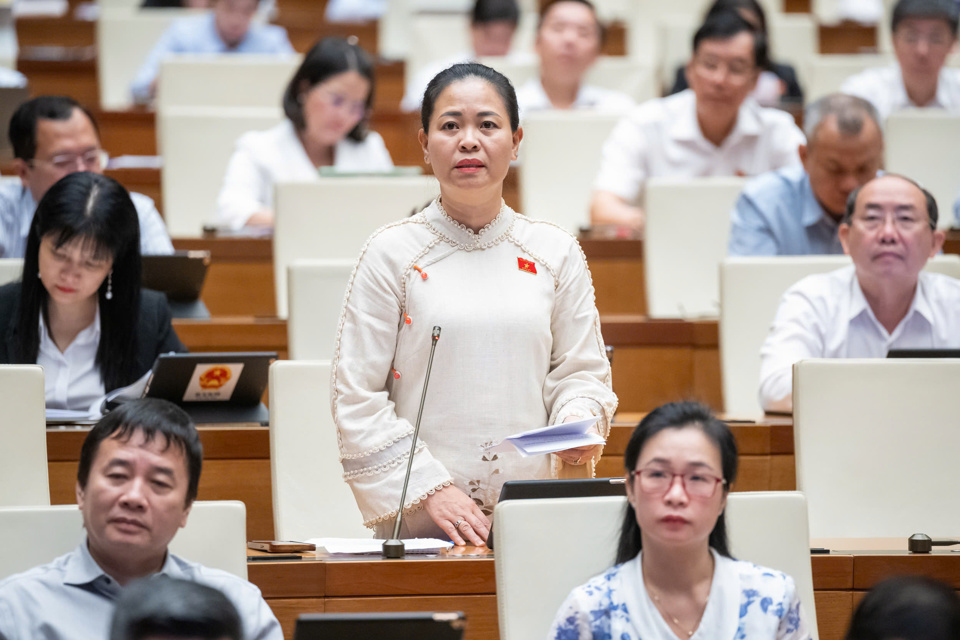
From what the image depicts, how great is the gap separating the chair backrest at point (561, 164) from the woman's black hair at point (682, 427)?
1.77 meters

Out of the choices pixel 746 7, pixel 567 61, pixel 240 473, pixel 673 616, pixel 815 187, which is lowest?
pixel 673 616

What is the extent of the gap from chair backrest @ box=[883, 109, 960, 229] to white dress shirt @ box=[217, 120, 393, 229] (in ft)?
3.55

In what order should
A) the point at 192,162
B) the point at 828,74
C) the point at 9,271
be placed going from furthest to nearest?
1. the point at 828,74
2. the point at 192,162
3. the point at 9,271

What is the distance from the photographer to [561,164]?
3115 millimetres

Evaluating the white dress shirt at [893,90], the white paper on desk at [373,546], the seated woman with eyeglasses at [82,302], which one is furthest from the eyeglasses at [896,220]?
the white dress shirt at [893,90]

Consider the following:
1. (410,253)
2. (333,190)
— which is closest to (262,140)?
(333,190)

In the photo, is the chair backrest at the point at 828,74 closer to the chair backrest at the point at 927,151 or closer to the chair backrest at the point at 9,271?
the chair backrest at the point at 927,151

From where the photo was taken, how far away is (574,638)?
1238mm

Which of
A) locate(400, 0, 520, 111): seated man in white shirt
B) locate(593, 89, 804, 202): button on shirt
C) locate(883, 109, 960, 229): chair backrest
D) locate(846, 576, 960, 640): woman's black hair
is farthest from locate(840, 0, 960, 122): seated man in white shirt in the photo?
locate(846, 576, 960, 640): woman's black hair

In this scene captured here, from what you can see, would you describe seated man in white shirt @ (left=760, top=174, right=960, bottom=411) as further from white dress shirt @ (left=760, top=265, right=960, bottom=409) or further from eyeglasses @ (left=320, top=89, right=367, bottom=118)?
eyeglasses @ (left=320, top=89, right=367, bottom=118)

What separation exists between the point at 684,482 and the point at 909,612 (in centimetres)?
32

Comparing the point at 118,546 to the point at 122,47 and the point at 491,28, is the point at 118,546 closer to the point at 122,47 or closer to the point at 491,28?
the point at 491,28

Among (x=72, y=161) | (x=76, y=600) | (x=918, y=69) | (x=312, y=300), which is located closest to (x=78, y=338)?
(x=312, y=300)

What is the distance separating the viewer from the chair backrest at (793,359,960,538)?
1.76 metres
